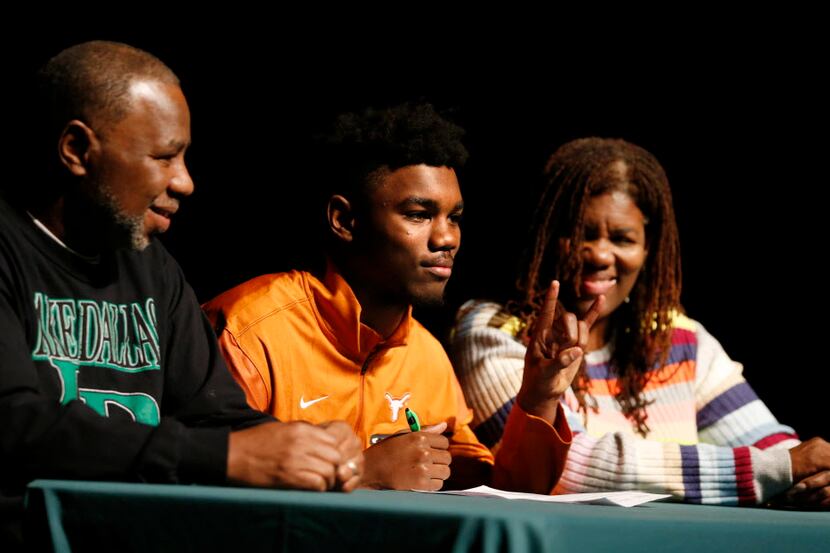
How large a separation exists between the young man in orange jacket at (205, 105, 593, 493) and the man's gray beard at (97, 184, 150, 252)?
419 millimetres

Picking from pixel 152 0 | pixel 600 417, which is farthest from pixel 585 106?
pixel 152 0

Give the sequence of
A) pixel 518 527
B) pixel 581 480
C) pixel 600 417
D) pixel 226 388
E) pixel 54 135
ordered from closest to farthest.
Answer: pixel 518 527
pixel 54 135
pixel 226 388
pixel 581 480
pixel 600 417

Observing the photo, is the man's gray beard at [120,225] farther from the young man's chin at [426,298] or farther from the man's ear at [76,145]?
the young man's chin at [426,298]

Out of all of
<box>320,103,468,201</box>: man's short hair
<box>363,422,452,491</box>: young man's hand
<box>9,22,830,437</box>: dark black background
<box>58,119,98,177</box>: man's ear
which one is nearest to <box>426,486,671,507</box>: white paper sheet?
<box>363,422,452,491</box>: young man's hand

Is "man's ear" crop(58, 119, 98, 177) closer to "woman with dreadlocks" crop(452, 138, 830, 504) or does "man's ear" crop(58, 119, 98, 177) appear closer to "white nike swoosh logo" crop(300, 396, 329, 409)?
"white nike swoosh logo" crop(300, 396, 329, 409)

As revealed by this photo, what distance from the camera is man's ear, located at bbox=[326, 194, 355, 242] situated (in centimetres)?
225

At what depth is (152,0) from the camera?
2619mm

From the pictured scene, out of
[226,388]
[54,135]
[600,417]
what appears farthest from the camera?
[600,417]

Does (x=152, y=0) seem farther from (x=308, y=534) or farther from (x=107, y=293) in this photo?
(x=308, y=534)

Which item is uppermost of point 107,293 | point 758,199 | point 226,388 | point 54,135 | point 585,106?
point 585,106

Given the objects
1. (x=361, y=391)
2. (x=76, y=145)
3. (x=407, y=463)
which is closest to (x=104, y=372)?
(x=76, y=145)

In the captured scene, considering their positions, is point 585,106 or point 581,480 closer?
point 581,480

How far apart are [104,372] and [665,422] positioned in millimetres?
1459

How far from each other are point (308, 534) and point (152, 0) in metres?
1.85
